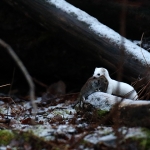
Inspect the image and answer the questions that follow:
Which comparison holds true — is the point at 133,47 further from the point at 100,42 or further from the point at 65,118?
the point at 65,118

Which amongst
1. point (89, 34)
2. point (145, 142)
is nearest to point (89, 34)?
point (89, 34)

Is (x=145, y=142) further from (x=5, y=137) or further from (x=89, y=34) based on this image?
(x=89, y=34)

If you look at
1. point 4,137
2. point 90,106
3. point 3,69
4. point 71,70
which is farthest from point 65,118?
point 3,69

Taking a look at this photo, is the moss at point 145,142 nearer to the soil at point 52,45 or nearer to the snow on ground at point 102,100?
the snow on ground at point 102,100

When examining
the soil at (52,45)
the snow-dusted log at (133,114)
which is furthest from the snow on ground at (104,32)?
the snow-dusted log at (133,114)

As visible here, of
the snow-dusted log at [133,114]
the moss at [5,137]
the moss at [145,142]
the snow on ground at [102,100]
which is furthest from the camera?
the snow on ground at [102,100]

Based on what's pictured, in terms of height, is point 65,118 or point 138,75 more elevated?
point 138,75

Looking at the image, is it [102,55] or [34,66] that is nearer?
[102,55]
